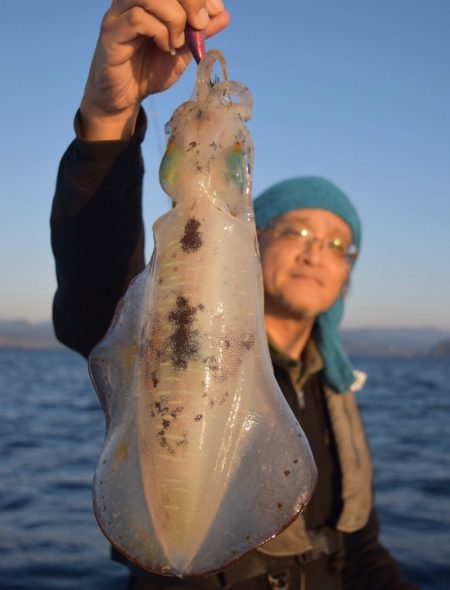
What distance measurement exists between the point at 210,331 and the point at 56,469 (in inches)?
456

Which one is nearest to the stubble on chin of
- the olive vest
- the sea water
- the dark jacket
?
the olive vest

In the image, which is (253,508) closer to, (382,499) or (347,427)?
(347,427)

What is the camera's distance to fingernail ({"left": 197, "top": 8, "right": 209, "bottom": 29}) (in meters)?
2.13

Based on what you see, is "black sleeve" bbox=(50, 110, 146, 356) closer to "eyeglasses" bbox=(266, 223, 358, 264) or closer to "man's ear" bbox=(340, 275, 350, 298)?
"eyeglasses" bbox=(266, 223, 358, 264)

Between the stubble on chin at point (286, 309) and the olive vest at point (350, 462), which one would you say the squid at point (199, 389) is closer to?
the olive vest at point (350, 462)

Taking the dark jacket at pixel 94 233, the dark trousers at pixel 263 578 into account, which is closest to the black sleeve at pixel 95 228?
the dark jacket at pixel 94 233

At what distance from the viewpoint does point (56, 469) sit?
12555 millimetres

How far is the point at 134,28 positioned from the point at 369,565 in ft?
10.7

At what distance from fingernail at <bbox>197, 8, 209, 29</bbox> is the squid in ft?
0.59

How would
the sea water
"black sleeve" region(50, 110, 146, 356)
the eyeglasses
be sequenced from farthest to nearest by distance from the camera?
1. the sea water
2. the eyeglasses
3. "black sleeve" region(50, 110, 146, 356)

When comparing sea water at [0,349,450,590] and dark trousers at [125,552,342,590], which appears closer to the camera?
dark trousers at [125,552,342,590]

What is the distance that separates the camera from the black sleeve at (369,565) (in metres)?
3.87

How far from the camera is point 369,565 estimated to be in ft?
13.1

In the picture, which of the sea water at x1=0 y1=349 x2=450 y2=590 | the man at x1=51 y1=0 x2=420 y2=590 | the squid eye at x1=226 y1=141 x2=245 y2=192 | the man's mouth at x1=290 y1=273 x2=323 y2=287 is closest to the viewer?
the squid eye at x1=226 y1=141 x2=245 y2=192
